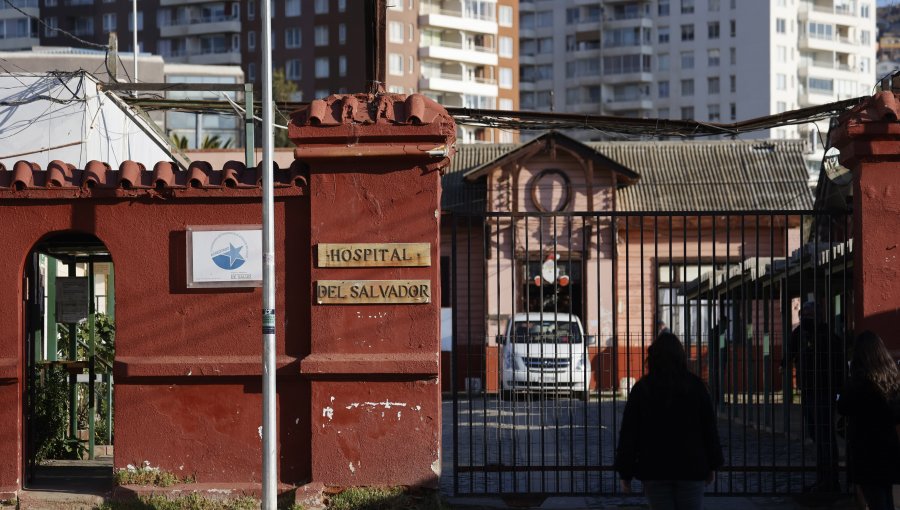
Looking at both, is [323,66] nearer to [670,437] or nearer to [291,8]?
[291,8]

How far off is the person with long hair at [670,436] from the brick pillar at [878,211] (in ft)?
11.1

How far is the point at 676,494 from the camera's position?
8.26 meters

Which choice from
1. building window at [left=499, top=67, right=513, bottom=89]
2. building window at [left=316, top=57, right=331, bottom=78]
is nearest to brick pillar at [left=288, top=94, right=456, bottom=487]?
building window at [left=316, top=57, right=331, bottom=78]

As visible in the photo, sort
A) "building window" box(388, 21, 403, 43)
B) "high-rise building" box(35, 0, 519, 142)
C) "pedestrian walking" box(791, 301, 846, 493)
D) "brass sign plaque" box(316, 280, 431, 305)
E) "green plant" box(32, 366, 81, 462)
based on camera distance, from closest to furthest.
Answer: "brass sign plaque" box(316, 280, 431, 305)
"pedestrian walking" box(791, 301, 846, 493)
"green plant" box(32, 366, 81, 462)
"building window" box(388, 21, 403, 43)
"high-rise building" box(35, 0, 519, 142)

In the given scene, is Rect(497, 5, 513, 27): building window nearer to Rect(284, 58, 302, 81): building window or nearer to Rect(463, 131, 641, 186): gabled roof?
Rect(284, 58, 302, 81): building window

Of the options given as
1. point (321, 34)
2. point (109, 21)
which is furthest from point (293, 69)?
point (109, 21)

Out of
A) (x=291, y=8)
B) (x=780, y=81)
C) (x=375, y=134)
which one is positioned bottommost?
(x=375, y=134)

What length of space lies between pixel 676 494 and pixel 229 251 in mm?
4844

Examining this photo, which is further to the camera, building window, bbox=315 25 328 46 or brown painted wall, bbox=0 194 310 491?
building window, bbox=315 25 328 46

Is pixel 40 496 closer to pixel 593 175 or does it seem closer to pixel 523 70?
pixel 593 175

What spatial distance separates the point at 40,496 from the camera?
1123 centimetres

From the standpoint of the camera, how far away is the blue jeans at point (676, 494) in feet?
26.9

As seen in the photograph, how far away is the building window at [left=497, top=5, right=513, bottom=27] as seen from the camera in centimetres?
8531

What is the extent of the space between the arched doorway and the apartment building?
72449 millimetres
